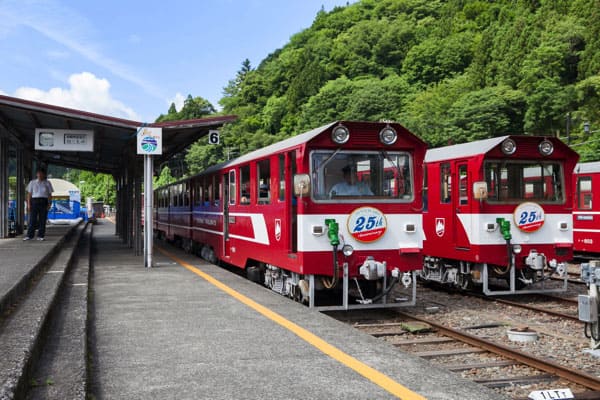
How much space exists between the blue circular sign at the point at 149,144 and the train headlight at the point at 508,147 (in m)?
7.06

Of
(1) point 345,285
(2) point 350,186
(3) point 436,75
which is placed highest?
(3) point 436,75

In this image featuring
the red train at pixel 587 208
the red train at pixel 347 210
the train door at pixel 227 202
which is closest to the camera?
the red train at pixel 347 210

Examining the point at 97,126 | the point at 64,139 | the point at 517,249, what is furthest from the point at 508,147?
the point at 64,139

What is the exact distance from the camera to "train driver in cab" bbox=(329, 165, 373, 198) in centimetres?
862

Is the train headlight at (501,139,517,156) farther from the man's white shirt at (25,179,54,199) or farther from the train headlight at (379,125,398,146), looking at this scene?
the man's white shirt at (25,179,54,199)

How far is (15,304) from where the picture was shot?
661 centimetres

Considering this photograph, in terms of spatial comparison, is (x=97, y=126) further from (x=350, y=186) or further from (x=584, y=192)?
(x=584, y=192)

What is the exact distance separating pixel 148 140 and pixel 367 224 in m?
6.21

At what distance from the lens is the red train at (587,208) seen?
16.2 metres

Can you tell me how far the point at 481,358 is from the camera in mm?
6902

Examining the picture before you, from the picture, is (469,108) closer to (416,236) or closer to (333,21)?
(416,236)

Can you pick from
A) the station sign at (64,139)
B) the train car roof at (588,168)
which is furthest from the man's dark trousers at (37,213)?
the train car roof at (588,168)

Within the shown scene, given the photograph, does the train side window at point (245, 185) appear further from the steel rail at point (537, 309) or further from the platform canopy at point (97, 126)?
the steel rail at point (537, 309)

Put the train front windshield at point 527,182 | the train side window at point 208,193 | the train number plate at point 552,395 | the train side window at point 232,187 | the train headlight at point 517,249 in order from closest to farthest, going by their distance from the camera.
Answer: the train number plate at point 552,395 < the train headlight at point 517,249 < the train front windshield at point 527,182 < the train side window at point 232,187 < the train side window at point 208,193
